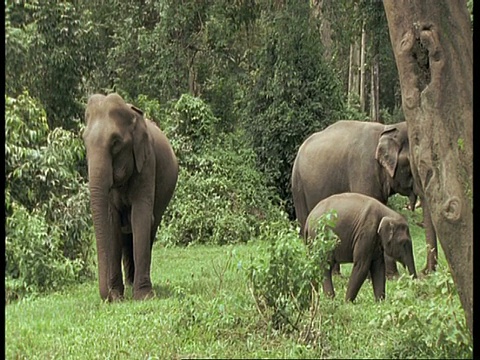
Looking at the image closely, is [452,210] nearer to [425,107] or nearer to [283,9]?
[425,107]

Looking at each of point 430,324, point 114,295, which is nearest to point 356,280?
point 114,295

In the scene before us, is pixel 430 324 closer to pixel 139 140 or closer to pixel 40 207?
pixel 139 140

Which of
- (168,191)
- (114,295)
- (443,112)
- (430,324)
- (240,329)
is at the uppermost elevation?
(443,112)

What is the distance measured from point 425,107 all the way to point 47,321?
4603 millimetres

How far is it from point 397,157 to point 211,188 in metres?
7.50

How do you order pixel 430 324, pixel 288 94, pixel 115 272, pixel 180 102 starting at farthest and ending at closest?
1. pixel 288 94
2. pixel 180 102
3. pixel 115 272
4. pixel 430 324

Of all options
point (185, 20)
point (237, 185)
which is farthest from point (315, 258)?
point (185, 20)

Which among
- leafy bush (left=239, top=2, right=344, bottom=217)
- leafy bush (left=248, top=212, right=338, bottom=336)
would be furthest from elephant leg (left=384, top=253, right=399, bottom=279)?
leafy bush (left=239, top=2, right=344, bottom=217)

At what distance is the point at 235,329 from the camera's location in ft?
21.9

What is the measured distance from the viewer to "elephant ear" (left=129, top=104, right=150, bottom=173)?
9844 millimetres

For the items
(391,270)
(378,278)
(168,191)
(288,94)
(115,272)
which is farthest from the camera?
(288,94)

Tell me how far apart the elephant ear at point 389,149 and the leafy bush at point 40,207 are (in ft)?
14.0

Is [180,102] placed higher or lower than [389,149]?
higher

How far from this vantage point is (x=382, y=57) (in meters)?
29.6
